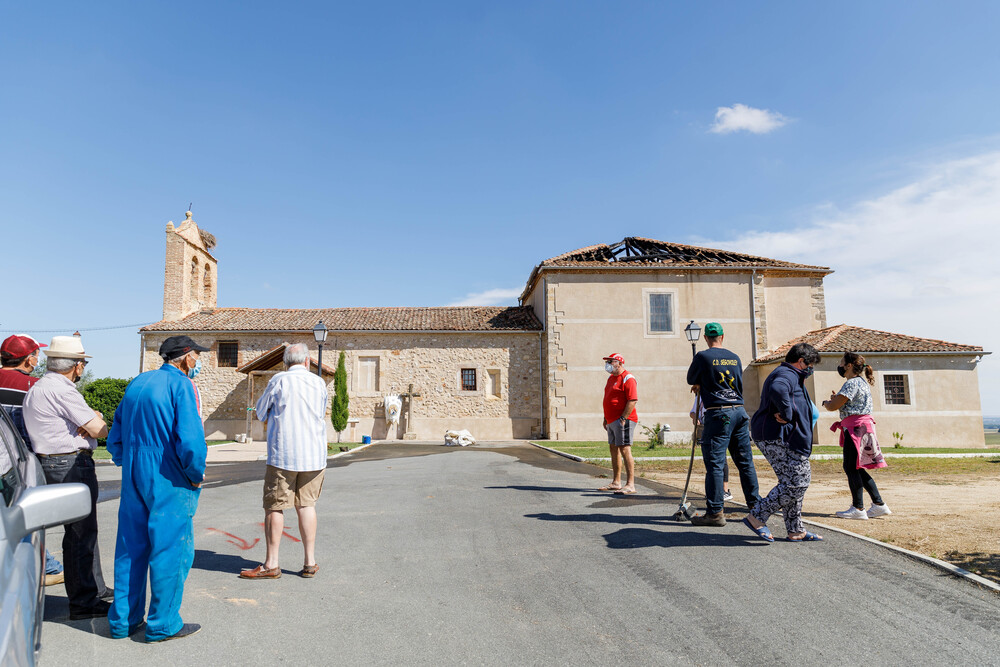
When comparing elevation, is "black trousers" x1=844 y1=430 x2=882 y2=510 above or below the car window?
below

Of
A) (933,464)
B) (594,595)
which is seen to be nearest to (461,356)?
(933,464)

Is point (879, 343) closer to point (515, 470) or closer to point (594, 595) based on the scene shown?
point (515, 470)

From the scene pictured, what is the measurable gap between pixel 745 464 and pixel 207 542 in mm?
5021

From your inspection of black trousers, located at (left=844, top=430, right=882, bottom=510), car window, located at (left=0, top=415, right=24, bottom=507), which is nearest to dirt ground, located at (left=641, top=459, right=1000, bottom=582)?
black trousers, located at (left=844, top=430, right=882, bottom=510)

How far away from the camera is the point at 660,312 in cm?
2514

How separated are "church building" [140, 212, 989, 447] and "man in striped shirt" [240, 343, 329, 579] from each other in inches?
802

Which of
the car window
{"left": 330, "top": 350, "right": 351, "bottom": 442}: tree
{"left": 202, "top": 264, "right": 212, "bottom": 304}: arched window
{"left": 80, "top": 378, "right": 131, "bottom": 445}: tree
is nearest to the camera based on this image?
the car window

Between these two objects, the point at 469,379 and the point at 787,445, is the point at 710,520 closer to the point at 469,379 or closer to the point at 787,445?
the point at 787,445

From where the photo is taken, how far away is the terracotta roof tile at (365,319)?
86.4 feet

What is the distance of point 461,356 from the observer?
86.3 ft

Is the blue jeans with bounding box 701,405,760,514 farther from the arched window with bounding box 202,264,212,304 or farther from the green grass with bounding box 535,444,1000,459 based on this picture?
the arched window with bounding box 202,264,212,304

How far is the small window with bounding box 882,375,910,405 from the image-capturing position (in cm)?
2083

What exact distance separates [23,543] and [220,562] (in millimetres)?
3142

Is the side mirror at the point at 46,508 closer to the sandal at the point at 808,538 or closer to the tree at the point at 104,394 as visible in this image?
the sandal at the point at 808,538
